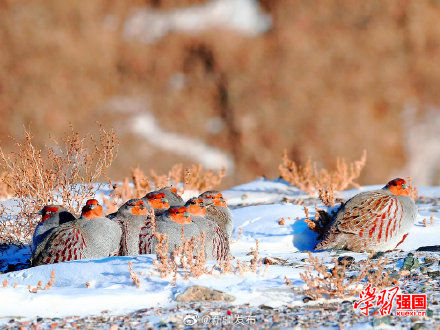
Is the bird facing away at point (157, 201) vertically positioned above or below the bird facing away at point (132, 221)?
above

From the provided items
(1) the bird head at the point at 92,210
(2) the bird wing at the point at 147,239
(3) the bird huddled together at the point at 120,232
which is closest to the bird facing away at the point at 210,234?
(3) the bird huddled together at the point at 120,232

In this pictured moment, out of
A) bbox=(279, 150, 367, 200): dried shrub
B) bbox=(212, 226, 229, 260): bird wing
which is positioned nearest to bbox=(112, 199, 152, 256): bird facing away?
bbox=(212, 226, 229, 260): bird wing

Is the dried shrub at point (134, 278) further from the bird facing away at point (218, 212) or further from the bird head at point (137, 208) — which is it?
the bird facing away at point (218, 212)

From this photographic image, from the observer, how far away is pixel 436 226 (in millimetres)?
5191

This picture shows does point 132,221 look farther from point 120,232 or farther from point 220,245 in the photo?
point 220,245

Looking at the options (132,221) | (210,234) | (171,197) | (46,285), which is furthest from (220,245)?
(46,285)

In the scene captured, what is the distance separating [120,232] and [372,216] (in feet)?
5.96

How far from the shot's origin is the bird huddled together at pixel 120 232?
13.7 feet

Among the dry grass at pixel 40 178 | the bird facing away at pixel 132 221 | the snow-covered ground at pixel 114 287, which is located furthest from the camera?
the dry grass at pixel 40 178

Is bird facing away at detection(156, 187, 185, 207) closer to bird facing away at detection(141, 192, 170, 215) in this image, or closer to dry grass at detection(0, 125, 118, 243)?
bird facing away at detection(141, 192, 170, 215)

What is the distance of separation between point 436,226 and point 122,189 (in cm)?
314

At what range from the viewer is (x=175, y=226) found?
13.6 feet

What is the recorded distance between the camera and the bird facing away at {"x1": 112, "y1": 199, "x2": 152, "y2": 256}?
440 centimetres

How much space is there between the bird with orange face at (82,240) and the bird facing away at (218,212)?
965 mm
